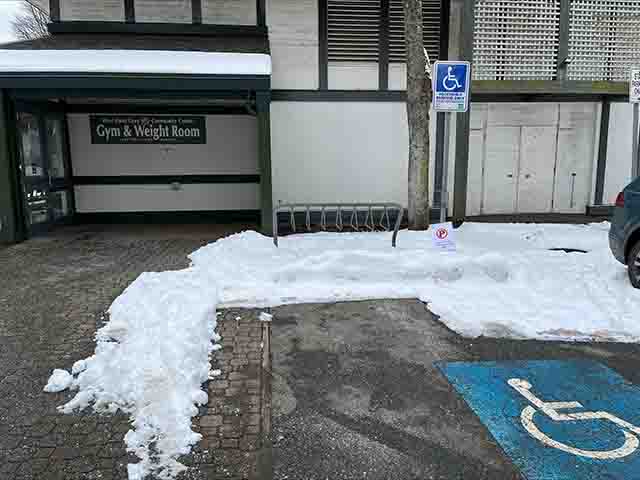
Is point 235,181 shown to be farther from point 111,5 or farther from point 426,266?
point 426,266

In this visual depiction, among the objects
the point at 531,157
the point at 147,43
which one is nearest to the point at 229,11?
the point at 147,43

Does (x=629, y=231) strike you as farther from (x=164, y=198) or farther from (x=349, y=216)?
(x=164, y=198)

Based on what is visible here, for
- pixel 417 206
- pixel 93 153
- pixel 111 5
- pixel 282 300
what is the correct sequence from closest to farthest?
pixel 282 300, pixel 417 206, pixel 111 5, pixel 93 153

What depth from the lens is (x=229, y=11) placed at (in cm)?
1034

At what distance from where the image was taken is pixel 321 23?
10.1m

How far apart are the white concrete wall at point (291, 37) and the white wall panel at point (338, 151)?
2.12 ft

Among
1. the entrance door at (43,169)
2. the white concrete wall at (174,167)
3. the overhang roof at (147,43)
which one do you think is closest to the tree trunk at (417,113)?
the overhang roof at (147,43)

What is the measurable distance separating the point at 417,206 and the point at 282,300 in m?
4.47

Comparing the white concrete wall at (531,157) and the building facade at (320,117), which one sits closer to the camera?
the building facade at (320,117)

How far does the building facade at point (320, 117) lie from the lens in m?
9.66

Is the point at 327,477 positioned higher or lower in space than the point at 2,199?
lower

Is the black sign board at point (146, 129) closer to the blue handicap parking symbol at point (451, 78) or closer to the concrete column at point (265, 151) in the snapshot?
the concrete column at point (265, 151)

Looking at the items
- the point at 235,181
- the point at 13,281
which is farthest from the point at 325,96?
the point at 13,281

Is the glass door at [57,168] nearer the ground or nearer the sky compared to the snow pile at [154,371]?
nearer the sky
